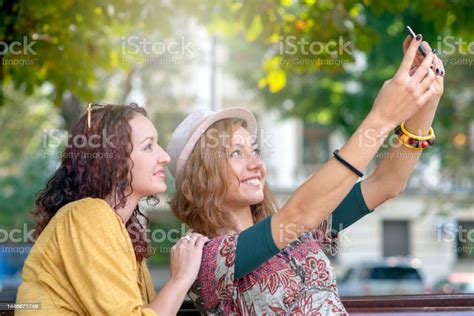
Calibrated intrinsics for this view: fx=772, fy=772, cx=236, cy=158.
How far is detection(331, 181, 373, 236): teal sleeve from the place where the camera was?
9.92ft

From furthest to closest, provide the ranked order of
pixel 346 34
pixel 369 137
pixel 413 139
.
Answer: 1. pixel 346 34
2. pixel 413 139
3. pixel 369 137

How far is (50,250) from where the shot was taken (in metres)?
2.34

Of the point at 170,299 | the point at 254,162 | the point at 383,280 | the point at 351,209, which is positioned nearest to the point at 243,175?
the point at 254,162

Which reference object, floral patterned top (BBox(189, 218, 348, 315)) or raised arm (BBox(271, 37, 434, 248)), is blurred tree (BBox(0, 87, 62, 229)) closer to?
floral patterned top (BBox(189, 218, 348, 315))

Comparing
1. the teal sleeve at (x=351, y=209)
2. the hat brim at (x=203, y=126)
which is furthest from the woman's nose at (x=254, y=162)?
the teal sleeve at (x=351, y=209)

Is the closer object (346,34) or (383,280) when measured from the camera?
(346,34)

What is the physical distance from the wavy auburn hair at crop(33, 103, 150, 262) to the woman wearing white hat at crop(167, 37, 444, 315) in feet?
1.26

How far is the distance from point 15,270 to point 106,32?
1432 cm

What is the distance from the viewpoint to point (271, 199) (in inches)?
125

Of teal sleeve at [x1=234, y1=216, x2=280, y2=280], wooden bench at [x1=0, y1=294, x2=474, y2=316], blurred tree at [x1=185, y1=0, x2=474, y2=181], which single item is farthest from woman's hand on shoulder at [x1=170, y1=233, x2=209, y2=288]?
blurred tree at [x1=185, y1=0, x2=474, y2=181]

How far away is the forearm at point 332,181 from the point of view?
2.27m

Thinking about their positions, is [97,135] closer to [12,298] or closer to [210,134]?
[210,134]

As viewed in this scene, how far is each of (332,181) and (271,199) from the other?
0.90 metres

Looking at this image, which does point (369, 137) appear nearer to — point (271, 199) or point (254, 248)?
point (254, 248)
